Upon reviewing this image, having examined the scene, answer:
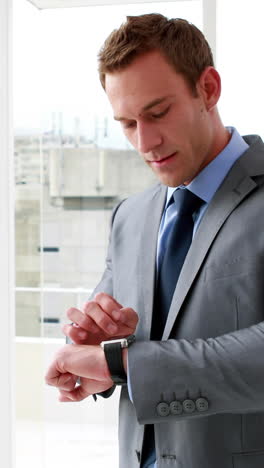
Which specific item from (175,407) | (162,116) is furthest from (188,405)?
(162,116)

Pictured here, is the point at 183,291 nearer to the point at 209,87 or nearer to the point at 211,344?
the point at 211,344

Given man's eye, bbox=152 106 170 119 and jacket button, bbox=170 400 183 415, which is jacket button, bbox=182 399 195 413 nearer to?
jacket button, bbox=170 400 183 415

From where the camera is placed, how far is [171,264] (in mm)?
1307

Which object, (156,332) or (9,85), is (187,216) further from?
(9,85)

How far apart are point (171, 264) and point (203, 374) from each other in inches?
12.3

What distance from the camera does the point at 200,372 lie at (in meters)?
1.06

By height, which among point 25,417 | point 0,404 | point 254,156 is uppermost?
point 254,156

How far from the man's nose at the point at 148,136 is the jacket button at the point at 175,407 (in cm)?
53

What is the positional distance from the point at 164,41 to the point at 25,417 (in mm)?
2323

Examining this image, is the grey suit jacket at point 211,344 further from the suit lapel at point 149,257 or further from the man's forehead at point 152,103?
the man's forehead at point 152,103

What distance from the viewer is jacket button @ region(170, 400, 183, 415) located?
3.51 ft

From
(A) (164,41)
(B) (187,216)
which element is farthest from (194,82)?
(B) (187,216)

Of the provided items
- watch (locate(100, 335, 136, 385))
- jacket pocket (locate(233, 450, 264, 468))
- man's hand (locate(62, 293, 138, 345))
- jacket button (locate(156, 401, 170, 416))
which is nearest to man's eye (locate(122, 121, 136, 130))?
man's hand (locate(62, 293, 138, 345))

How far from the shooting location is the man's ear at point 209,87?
1322mm
